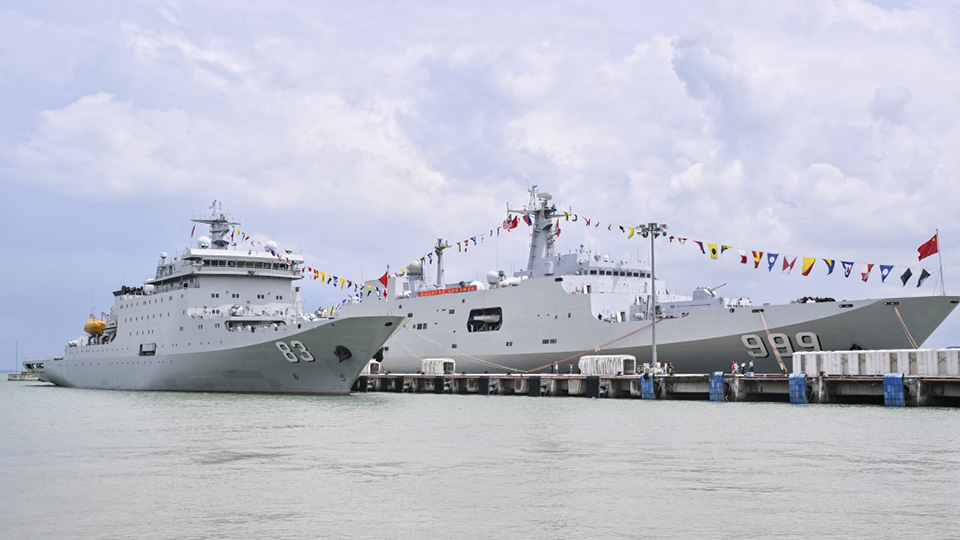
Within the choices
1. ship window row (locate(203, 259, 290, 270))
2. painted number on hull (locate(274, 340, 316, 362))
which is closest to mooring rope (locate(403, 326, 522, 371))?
ship window row (locate(203, 259, 290, 270))

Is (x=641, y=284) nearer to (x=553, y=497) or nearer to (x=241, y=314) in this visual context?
(x=241, y=314)

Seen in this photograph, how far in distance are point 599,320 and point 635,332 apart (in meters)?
1.69

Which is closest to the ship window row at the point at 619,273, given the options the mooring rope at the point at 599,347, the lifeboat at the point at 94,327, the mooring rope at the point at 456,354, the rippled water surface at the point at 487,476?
the mooring rope at the point at 599,347

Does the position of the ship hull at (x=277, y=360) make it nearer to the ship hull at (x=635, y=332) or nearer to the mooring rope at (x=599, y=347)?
the ship hull at (x=635, y=332)

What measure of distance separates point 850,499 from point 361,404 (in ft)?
64.4

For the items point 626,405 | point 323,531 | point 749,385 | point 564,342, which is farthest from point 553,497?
point 564,342

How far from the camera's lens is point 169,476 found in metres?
13.6

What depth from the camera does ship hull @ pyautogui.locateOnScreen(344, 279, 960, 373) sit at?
1165 inches

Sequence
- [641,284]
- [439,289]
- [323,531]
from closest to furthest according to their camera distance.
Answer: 1. [323,531]
2. [641,284]
3. [439,289]

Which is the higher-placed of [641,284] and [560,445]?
[641,284]

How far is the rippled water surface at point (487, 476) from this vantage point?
33.3ft

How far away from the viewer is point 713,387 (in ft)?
97.3

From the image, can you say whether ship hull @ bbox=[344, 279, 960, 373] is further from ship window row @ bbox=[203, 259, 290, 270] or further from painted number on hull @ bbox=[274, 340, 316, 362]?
painted number on hull @ bbox=[274, 340, 316, 362]

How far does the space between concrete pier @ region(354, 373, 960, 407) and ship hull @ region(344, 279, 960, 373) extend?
7.72 feet
